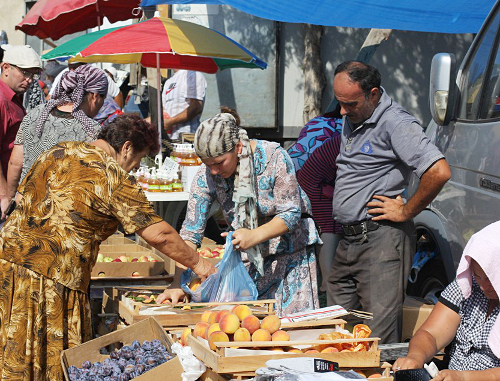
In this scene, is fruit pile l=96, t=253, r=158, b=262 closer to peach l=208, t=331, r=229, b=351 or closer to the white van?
the white van

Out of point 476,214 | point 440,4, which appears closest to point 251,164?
point 476,214

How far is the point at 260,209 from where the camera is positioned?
392 cm

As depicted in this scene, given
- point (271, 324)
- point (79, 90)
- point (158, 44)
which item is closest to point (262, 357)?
point (271, 324)

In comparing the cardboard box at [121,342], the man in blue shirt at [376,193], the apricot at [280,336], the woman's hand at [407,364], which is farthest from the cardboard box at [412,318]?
the cardboard box at [121,342]

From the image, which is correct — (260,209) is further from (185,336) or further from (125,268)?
(125,268)

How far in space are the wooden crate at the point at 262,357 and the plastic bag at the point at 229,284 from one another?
0.76 meters

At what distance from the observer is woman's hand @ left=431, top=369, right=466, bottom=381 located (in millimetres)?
2737

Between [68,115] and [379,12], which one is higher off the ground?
[379,12]

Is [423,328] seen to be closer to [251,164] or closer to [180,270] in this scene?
[251,164]

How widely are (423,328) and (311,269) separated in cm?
109

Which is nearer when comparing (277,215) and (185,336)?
(185,336)

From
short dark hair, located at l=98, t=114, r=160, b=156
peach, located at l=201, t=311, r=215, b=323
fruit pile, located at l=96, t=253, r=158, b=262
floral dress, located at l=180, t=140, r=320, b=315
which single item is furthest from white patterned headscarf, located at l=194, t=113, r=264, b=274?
fruit pile, located at l=96, t=253, r=158, b=262

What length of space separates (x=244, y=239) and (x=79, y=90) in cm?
236

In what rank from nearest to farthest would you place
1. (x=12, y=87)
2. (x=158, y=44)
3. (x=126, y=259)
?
(x=126, y=259) < (x=12, y=87) < (x=158, y=44)
